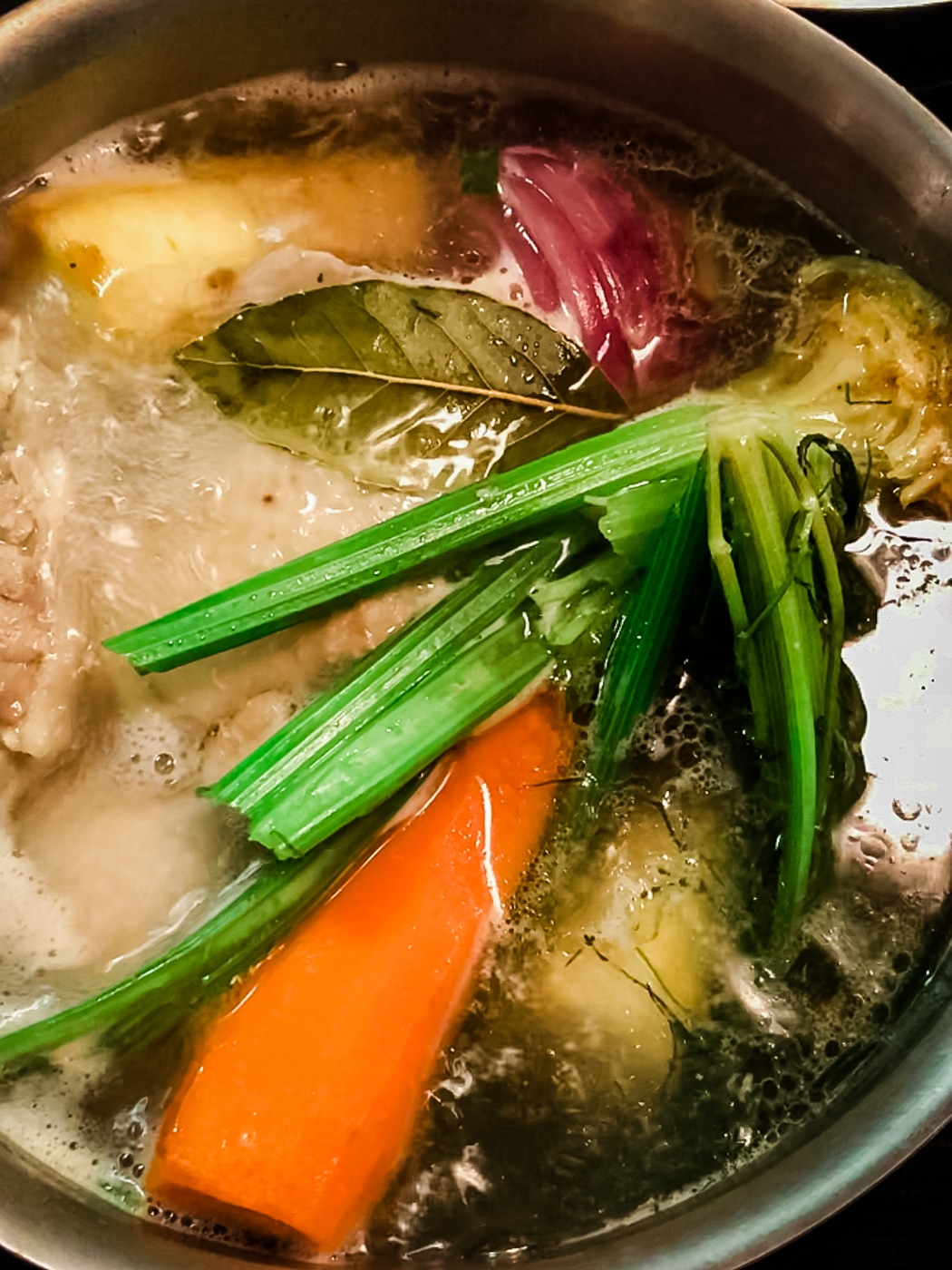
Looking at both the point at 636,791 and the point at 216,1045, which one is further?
the point at 636,791

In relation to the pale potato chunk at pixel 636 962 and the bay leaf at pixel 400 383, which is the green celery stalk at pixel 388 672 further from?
the pale potato chunk at pixel 636 962

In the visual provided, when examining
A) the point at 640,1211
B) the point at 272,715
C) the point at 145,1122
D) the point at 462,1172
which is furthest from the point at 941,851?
the point at 145,1122

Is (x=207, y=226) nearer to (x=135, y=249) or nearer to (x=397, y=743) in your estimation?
(x=135, y=249)

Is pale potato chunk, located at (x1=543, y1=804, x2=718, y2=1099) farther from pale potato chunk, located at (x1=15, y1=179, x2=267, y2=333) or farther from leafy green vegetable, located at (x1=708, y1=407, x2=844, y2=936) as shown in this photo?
pale potato chunk, located at (x1=15, y1=179, x2=267, y2=333)

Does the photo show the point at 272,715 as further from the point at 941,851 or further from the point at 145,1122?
the point at 941,851

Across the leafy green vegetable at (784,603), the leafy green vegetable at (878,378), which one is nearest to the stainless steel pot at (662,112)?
the leafy green vegetable at (878,378)

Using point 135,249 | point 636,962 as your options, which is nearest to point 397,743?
point 636,962
